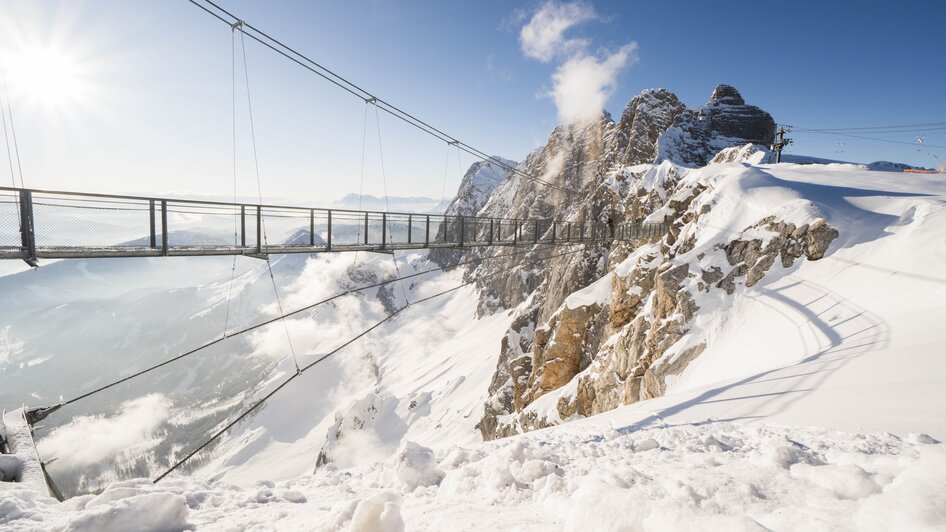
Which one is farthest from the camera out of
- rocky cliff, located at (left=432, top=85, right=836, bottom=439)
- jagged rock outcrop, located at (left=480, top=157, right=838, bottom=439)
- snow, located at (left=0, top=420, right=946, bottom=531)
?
rocky cliff, located at (left=432, top=85, right=836, bottom=439)

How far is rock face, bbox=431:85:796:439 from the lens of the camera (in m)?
16.0

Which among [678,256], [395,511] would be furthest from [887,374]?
[678,256]

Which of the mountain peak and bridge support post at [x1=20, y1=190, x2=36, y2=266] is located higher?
the mountain peak

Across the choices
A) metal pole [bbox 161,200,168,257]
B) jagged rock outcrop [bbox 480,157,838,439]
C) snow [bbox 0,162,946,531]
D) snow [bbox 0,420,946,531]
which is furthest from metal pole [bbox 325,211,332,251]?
jagged rock outcrop [bbox 480,157,838,439]

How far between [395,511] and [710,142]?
73.7 metres

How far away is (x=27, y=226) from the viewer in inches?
241

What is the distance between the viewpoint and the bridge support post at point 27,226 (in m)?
6.01

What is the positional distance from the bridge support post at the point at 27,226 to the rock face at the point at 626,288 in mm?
15212

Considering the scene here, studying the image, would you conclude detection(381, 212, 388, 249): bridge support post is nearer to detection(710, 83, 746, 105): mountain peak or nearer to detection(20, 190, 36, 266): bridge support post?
detection(20, 190, 36, 266): bridge support post

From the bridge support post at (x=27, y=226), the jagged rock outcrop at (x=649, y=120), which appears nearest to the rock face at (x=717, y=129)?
the jagged rock outcrop at (x=649, y=120)

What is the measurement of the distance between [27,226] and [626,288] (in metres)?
22.3

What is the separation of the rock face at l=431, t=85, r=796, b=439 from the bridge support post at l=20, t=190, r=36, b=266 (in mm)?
15212

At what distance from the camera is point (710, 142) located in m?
61.1

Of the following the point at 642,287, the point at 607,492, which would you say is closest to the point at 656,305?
the point at 642,287
